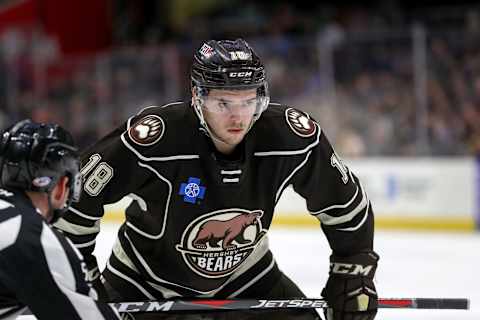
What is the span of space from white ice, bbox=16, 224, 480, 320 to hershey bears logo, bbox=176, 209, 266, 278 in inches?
31.7

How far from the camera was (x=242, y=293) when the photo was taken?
266 centimetres

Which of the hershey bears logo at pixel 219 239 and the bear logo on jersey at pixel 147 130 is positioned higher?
the bear logo on jersey at pixel 147 130

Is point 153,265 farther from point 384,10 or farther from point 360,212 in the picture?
point 384,10

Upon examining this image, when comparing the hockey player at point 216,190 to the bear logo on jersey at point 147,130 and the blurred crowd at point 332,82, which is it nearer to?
the bear logo on jersey at point 147,130

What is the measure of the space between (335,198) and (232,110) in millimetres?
420

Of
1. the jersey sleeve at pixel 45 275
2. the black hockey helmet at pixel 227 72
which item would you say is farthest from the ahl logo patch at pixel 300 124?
the jersey sleeve at pixel 45 275

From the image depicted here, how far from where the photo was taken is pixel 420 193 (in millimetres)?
6734

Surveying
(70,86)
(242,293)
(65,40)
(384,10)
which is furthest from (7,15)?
(242,293)

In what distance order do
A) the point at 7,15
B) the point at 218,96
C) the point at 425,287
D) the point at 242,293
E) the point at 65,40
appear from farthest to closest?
the point at 65,40, the point at 7,15, the point at 425,287, the point at 242,293, the point at 218,96

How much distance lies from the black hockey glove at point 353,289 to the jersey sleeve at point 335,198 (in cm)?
3

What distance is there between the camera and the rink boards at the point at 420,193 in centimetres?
660

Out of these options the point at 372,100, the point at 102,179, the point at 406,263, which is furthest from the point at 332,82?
the point at 102,179

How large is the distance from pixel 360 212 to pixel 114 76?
531 centimetres

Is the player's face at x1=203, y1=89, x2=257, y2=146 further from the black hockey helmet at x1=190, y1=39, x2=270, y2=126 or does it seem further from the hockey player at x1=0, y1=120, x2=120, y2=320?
the hockey player at x1=0, y1=120, x2=120, y2=320
